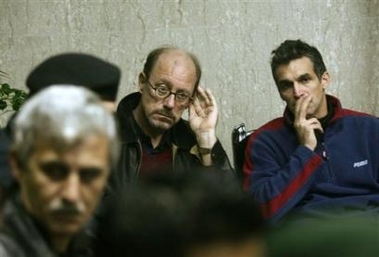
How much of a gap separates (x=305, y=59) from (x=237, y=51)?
1.02 m

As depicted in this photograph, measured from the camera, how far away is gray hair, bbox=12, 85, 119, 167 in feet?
5.74

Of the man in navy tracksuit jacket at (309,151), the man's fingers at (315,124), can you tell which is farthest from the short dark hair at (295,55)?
the man's fingers at (315,124)

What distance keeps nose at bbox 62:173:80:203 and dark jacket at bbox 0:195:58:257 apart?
86mm

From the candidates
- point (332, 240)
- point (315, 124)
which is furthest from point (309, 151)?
point (332, 240)

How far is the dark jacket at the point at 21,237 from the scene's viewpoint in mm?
1724

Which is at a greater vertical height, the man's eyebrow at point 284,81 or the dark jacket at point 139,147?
the man's eyebrow at point 284,81

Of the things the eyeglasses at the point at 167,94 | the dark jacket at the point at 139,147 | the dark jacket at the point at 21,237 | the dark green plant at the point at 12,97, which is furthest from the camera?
the dark green plant at the point at 12,97

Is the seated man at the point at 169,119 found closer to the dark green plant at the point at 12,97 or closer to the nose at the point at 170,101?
the nose at the point at 170,101

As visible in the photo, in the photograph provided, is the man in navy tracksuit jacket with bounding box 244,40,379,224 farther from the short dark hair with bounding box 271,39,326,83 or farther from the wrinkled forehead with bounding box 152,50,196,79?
the wrinkled forehead with bounding box 152,50,196,79

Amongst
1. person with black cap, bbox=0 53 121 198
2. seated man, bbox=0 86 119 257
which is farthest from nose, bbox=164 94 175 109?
seated man, bbox=0 86 119 257

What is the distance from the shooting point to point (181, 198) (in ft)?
4.26

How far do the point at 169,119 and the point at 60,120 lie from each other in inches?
88.7

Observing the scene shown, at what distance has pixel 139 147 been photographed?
12.6 ft

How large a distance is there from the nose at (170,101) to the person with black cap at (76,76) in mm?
1409
